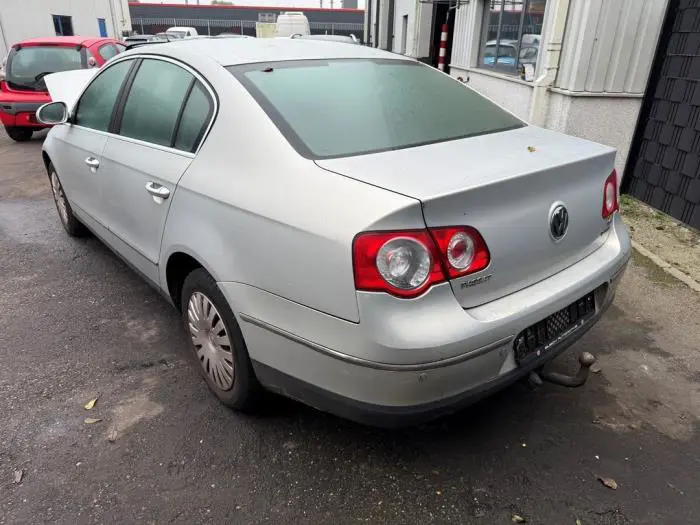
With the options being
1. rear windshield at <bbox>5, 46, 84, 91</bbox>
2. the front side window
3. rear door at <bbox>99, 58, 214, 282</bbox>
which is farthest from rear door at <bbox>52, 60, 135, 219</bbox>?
rear windshield at <bbox>5, 46, 84, 91</bbox>

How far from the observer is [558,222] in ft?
6.87

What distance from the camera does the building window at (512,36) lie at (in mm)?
6867

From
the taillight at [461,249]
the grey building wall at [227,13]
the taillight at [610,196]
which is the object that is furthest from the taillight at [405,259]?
the grey building wall at [227,13]

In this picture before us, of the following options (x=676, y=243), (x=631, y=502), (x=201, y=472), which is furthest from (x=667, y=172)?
(x=201, y=472)

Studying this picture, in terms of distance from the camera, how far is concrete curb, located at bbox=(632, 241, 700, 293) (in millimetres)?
3887

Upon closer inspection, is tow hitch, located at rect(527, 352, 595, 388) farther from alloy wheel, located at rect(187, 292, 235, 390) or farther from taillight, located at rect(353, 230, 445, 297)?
alloy wheel, located at rect(187, 292, 235, 390)

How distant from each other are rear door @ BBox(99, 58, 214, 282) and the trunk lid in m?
0.89

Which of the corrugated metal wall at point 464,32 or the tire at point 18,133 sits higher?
the corrugated metal wall at point 464,32

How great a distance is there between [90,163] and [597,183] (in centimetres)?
291

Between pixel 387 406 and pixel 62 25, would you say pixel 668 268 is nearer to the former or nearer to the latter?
pixel 387 406

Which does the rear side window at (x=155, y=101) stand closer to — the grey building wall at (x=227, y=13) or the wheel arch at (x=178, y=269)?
the wheel arch at (x=178, y=269)

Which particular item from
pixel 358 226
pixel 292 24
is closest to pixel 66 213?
pixel 358 226

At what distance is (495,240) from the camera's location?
1.88m

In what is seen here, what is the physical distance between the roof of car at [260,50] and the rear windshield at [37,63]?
6987 millimetres
